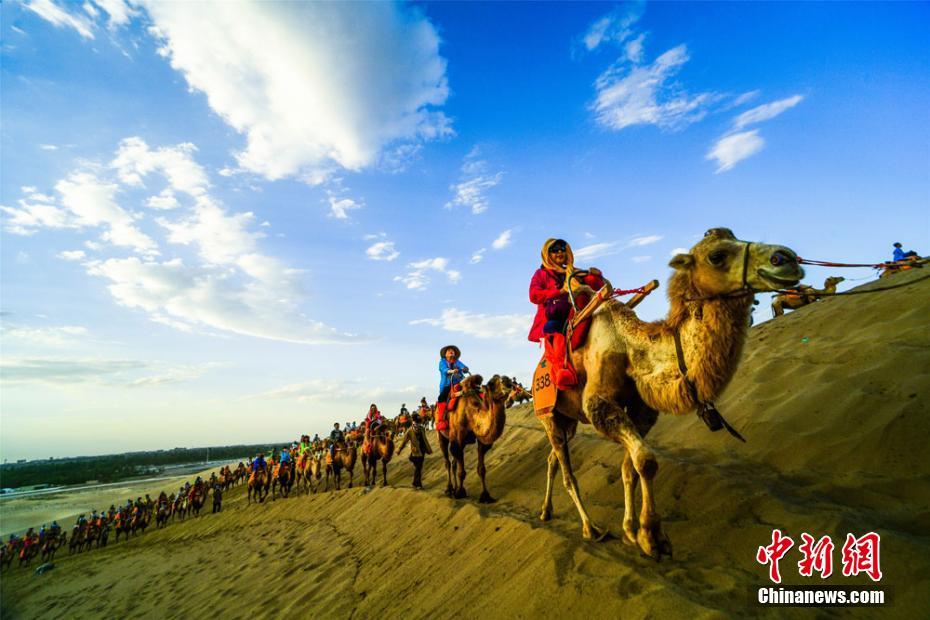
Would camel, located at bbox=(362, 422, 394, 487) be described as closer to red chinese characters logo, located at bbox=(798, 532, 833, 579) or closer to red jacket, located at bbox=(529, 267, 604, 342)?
red jacket, located at bbox=(529, 267, 604, 342)

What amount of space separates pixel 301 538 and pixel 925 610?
1058 cm

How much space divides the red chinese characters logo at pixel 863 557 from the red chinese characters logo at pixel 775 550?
34 centimetres

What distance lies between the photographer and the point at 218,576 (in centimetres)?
887

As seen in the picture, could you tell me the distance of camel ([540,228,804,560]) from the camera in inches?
121

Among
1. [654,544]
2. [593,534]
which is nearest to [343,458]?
[593,534]

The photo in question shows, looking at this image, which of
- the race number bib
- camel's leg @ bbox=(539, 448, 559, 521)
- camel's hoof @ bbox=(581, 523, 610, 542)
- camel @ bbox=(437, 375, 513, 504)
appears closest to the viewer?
camel's hoof @ bbox=(581, 523, 610, 542)

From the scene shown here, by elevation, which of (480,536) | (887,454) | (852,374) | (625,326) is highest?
(625,326)

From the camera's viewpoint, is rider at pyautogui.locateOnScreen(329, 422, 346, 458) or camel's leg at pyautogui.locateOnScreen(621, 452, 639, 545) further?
rider at pyautogui.locateOnScreen(329, 422, 346, 458)

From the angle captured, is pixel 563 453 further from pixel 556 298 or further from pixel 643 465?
pixel 556 298

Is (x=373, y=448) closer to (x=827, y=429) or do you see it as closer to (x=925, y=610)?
(x=827, y=429)

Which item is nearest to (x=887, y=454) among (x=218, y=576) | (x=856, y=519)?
(x=856, y=519)

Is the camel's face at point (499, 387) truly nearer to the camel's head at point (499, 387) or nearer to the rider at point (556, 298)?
the camel's head at point (499, 387)

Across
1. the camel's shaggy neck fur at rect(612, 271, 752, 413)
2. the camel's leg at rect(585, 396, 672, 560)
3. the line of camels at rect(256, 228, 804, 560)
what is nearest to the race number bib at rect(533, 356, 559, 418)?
the line of camels at rect(256, 228, 804, 560)

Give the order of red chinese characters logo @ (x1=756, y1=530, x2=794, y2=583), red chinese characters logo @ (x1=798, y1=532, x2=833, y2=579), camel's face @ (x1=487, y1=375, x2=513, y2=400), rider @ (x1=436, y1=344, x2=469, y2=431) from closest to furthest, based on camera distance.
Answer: red chinese characters logo @ (x1=798, y1=532, x2=833, y2=579)
red chinese characters logo @ (x1=756, y1=530, x2=794, y2=583)
camel's face @ (x1=487, y1=375, x2=513, y2=400)
rider @ (x1=436, y1=344, x2=469, y2=431)
